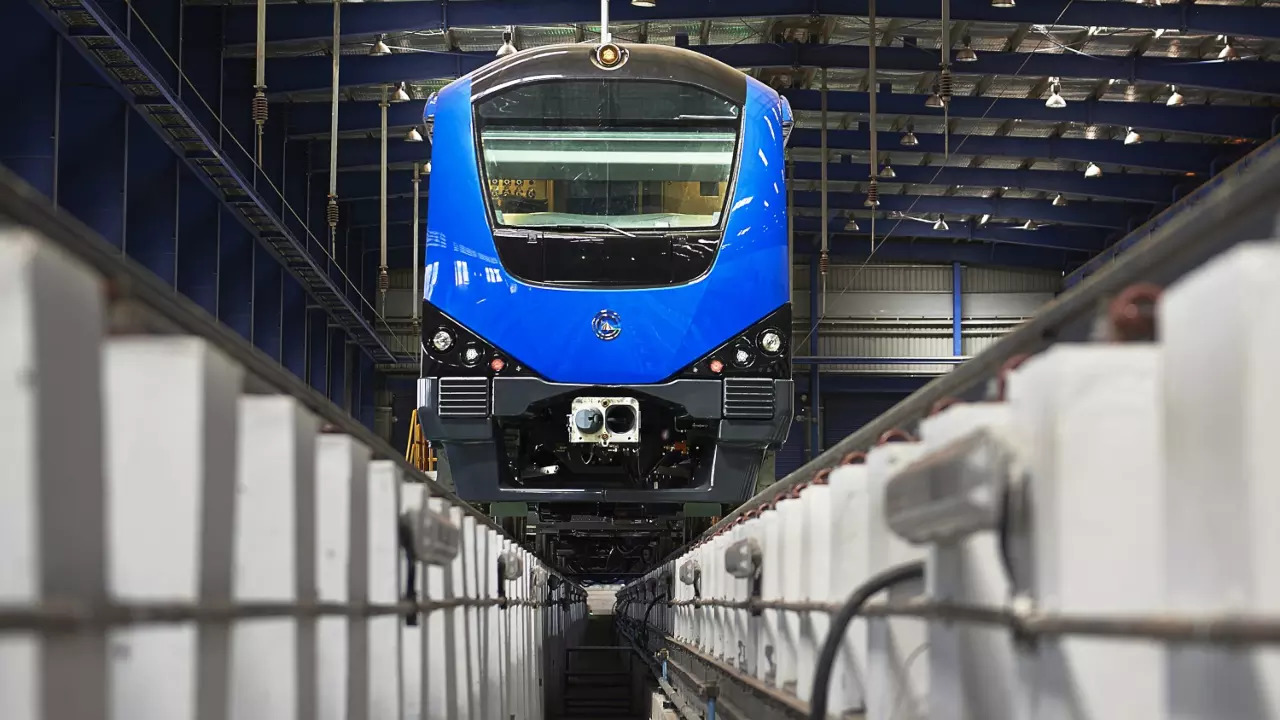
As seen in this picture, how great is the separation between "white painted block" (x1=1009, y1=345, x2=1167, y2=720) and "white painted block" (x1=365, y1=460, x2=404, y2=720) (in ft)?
6.67

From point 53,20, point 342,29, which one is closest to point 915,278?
point 342,29

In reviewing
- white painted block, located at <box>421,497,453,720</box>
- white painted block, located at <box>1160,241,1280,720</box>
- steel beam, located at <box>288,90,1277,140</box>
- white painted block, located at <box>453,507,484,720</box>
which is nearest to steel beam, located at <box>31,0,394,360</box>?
steel beam, located at <box>288,90,1277,140</box>

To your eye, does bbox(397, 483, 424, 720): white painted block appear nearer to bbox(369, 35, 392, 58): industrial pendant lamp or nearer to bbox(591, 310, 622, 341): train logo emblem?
bbox(591, 310, 622, 341): train logo emblem

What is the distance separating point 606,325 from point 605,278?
1.02 feet

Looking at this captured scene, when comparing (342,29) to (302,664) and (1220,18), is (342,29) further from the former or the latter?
(302,664)

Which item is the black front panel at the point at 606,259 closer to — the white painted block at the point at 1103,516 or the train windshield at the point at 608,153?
the train windshield at the point at 608,153

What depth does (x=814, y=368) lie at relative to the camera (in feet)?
99.2

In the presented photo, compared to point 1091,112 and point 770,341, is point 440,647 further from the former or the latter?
point 1091,112

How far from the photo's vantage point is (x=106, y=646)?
186 cm

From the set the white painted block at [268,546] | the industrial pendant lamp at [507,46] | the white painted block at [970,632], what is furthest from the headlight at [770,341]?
the white painted block at [268,546]

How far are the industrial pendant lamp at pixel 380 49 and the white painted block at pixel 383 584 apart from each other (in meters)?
14.8

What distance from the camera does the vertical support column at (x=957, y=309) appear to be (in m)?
29.9

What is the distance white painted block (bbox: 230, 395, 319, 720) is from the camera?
2.64 meters

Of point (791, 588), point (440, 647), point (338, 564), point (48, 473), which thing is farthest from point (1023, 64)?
point (48, 473)
